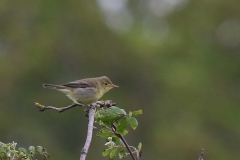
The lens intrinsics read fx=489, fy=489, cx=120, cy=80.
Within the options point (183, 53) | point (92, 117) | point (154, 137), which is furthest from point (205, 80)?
point (92, 117)

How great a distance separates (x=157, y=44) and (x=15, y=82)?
33.0 ft

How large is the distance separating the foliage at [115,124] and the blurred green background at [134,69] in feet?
63.1

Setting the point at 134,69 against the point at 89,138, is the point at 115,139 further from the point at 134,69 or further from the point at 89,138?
the point at 134,69

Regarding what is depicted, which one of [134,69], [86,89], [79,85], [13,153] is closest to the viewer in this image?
[13,153]

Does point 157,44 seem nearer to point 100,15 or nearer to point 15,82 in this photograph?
point 100,15

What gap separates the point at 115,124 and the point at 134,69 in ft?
83.1

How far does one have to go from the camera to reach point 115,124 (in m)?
2.34

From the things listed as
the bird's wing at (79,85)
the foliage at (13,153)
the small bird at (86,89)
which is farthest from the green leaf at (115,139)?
the bird's wing at (79,85)

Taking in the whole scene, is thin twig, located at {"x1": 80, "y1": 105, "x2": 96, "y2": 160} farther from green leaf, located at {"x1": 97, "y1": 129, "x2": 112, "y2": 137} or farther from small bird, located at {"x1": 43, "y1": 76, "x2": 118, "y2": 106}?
small bird, located at {"x1": 43, "y1": 76, "x2": 118, "y2": 106}

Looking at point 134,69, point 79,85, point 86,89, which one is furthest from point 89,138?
point 134,69

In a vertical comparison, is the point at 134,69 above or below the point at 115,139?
above

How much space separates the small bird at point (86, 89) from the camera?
566 centimetres

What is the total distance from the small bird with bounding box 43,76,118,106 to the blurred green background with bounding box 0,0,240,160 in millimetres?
15445

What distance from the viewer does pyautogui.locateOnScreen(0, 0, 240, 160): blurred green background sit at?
2427 centimetres
